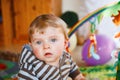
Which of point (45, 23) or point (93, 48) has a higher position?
point (45, 23)

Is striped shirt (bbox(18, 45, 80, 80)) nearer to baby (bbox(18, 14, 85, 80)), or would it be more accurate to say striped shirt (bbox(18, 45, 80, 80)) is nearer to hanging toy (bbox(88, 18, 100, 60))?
baby (bbox(18, 14, 85, 80))

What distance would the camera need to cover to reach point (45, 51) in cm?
69

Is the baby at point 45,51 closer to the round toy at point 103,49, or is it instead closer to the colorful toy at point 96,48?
Answer: the colorful toy at point 96,48

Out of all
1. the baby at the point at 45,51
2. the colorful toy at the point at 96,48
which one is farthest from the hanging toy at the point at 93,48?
the baby at the point at 45,51

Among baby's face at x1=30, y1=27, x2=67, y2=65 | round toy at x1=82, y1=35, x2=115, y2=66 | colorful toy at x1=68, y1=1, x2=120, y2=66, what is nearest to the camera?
baby's face at x1=30, y1=27, x2=67, y2=65

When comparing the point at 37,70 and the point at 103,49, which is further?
the point at 103,49

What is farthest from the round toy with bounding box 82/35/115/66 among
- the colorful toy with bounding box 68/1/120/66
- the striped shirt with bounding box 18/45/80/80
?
the striped shirt with bounding box 18/45/80/80

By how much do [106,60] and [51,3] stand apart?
0.72 metres

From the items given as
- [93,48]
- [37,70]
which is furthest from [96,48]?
[37,70]

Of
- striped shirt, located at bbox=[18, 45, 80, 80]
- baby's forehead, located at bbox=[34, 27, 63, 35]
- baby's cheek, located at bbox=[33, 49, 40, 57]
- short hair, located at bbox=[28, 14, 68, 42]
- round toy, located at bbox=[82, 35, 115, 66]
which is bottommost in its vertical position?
round toy, located at bbox=[82, 35, 115, 66]

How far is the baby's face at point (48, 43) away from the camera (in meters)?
0.69

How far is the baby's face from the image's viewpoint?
2.27ft

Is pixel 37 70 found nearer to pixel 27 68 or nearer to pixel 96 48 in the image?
pixel 27 68

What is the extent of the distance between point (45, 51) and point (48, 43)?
0.03 meters
